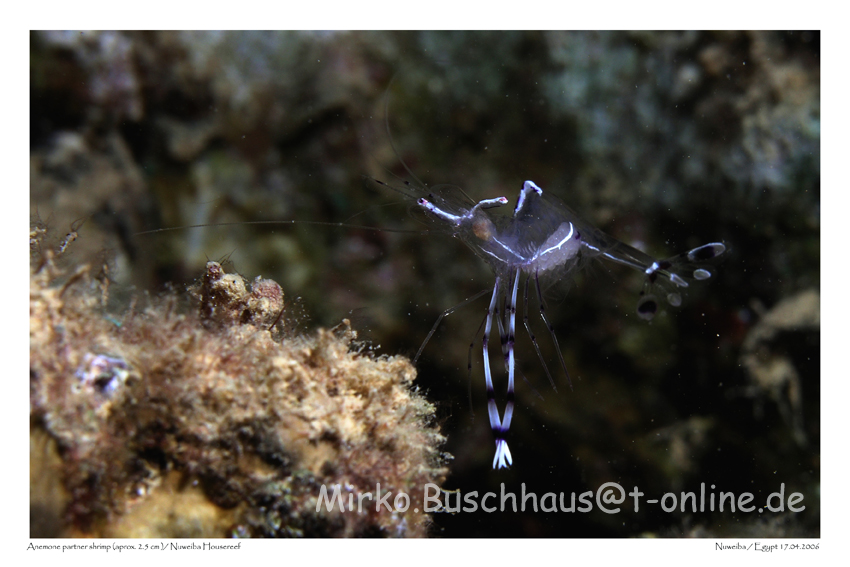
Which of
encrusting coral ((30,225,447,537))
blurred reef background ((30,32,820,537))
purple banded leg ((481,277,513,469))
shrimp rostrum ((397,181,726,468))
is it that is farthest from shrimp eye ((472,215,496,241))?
→ blurred reef background ((30,32,820,537))

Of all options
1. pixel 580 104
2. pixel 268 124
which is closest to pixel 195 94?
pixel 268 124

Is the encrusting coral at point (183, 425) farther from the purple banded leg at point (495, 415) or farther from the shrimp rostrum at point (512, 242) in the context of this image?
the shrimp rostrum at point (512, 242)

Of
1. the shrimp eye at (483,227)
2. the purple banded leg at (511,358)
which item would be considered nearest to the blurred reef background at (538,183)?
the purple banded leg at (511,358)

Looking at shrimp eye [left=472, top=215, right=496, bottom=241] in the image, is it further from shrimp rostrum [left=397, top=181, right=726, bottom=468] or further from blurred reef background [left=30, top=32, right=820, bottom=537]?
blurred reef background [left=30, top=32, right=820, bottom=537]

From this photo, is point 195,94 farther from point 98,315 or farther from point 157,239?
point 98,315

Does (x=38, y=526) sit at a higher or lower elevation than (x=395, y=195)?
lower
